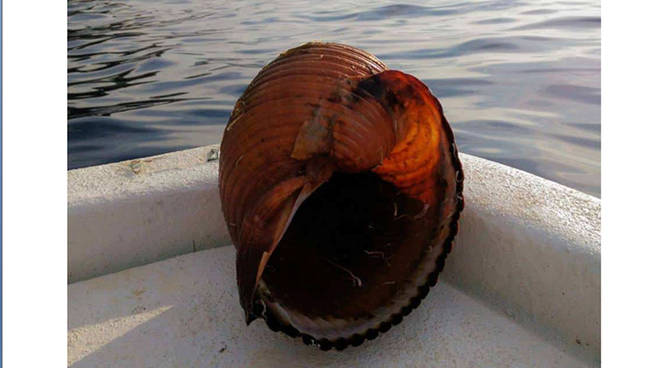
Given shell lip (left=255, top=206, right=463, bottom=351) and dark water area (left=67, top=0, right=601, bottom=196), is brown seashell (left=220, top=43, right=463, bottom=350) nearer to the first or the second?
shell lip (left=255, top=206, right=463, bottom=351)

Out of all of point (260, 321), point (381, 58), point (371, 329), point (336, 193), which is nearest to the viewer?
point (371, 329)

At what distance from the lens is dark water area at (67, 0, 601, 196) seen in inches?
132

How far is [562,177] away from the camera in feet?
9.04

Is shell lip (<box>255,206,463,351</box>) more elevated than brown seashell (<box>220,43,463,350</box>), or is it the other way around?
brown seashell (<box>220,43,463,350</box>)

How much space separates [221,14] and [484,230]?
635cm

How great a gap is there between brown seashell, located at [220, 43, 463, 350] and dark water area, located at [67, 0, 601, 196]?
4.52 ft

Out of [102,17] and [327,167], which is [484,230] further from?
[102,17]

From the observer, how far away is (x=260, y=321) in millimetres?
1437

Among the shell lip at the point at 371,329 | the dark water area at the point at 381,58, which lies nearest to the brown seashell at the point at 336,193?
the shell lip at the point at 371,329

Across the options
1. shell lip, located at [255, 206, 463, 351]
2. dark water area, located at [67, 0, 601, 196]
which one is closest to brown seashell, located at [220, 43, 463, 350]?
shell lip, located at [255, 206, 463, 351]

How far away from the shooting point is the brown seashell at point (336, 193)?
122 centimetres

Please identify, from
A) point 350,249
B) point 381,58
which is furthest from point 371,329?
point 381,58

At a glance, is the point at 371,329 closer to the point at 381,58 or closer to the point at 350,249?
the point at 350,249

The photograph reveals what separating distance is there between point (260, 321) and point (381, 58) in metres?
3.63
